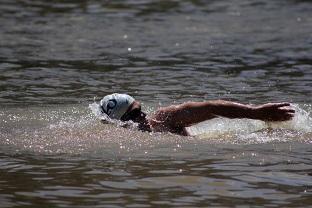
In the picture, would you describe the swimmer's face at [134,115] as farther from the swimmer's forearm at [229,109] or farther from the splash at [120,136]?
the swimmer's forearm at [229,109]

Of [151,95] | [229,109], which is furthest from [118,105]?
[151,95]

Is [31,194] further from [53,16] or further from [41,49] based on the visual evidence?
[53,16]

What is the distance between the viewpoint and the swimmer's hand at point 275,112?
8.59m

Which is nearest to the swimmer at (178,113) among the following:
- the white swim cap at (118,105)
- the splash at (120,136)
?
the white swim cap at (118,105)

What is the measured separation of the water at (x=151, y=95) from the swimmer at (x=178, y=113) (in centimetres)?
17

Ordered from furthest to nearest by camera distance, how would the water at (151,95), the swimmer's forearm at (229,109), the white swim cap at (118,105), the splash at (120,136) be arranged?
the white swim cap at (118,105), the swimmer's forearm at (229,109), the splash at (120,136), the water at (151,95)

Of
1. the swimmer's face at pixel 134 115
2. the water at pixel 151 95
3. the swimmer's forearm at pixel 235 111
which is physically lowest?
the water at pixel 151 95

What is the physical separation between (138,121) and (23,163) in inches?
69.3

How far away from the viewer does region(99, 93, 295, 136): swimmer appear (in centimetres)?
877

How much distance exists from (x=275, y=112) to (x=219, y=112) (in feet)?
2.09

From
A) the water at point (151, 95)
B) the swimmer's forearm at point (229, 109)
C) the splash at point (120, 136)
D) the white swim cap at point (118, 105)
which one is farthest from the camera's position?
the white swim cap at point (118, 105)

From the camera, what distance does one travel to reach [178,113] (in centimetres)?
913

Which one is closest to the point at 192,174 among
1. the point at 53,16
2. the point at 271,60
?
the point at 271,60

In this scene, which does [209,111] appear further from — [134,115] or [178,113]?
[134,115]
